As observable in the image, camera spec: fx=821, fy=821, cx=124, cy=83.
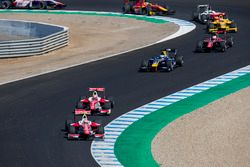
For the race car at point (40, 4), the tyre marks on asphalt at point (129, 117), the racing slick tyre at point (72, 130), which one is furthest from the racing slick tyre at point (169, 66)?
the race car at point (40, 4)

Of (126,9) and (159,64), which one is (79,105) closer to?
(159,64)

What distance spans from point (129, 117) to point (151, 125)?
4.35 ft

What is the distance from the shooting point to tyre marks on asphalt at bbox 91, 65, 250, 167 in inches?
978

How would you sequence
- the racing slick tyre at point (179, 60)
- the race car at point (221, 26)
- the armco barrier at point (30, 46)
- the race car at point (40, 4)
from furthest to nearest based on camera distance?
1. the race car at point (40, 4)
2. the race car at point (221, 26)
3. the armco barrier at point (30, 46)
4. the racing slick tyre at point (179, 60)

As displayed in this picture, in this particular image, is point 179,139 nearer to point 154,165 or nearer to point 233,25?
point 154,165

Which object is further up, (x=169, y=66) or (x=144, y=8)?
(x=169, y=66)

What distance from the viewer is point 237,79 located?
3644cm

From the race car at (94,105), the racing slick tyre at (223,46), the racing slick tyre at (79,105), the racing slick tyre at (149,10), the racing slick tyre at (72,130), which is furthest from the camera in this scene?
the racing slick tyre at (149,10)

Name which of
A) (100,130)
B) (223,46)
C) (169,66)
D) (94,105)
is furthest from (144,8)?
(100,130)

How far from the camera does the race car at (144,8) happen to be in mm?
58500

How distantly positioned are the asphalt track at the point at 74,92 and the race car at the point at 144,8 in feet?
32.4

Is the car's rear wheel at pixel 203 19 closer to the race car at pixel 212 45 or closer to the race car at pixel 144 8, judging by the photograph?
the race car at pixel 144 8

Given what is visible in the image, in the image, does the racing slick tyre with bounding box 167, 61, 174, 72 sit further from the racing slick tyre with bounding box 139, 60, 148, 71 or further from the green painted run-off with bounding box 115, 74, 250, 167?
the green painted run-off with bounding box 115, 74, 250, 167

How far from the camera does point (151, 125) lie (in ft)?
93.8
